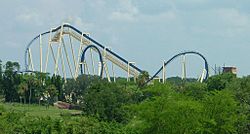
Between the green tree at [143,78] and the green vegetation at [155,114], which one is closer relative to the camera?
the green vegetation at [155,114]

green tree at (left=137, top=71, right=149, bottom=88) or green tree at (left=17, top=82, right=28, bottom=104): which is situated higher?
green tree at (left=137, top=71, right=149, bottom=88)

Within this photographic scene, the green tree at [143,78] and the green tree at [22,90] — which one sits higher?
the green tree at [143,78]

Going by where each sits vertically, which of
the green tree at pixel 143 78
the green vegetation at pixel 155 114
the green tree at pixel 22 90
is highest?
the green tree at pixel 143 78

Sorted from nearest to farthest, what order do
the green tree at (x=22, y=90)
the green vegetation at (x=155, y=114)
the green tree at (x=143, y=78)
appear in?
the green vegetation at (x=155, y=114), the green tree at (x=22, y=90), the green tree at (x=143, y=78)

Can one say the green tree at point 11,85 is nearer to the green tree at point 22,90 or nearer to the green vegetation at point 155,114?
the green tree at point 22,90

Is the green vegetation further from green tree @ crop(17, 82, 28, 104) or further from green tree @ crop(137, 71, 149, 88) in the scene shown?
green tree @ crop(17, 82, 28, 104)

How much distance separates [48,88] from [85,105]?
71.1 ft

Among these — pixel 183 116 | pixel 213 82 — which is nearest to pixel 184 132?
pixel 183 116

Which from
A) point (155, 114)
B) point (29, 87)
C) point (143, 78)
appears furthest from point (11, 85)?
point (155, 114)

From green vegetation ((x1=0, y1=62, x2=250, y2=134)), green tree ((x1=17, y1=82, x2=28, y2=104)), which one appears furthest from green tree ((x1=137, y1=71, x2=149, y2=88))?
green tree ((x1=17, y1=82, x2=28, y2=104))

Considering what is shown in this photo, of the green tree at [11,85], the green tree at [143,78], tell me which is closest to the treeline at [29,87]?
the green tree at [11,85]

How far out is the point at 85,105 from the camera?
182 feet

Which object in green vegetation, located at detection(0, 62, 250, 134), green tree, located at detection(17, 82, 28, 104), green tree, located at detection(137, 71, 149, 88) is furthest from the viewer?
green tree, located at detection(137, 71, 149, 88)

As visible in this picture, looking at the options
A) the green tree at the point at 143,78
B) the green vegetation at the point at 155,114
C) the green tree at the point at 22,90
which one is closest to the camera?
the green vegetation at the point at 155,114
